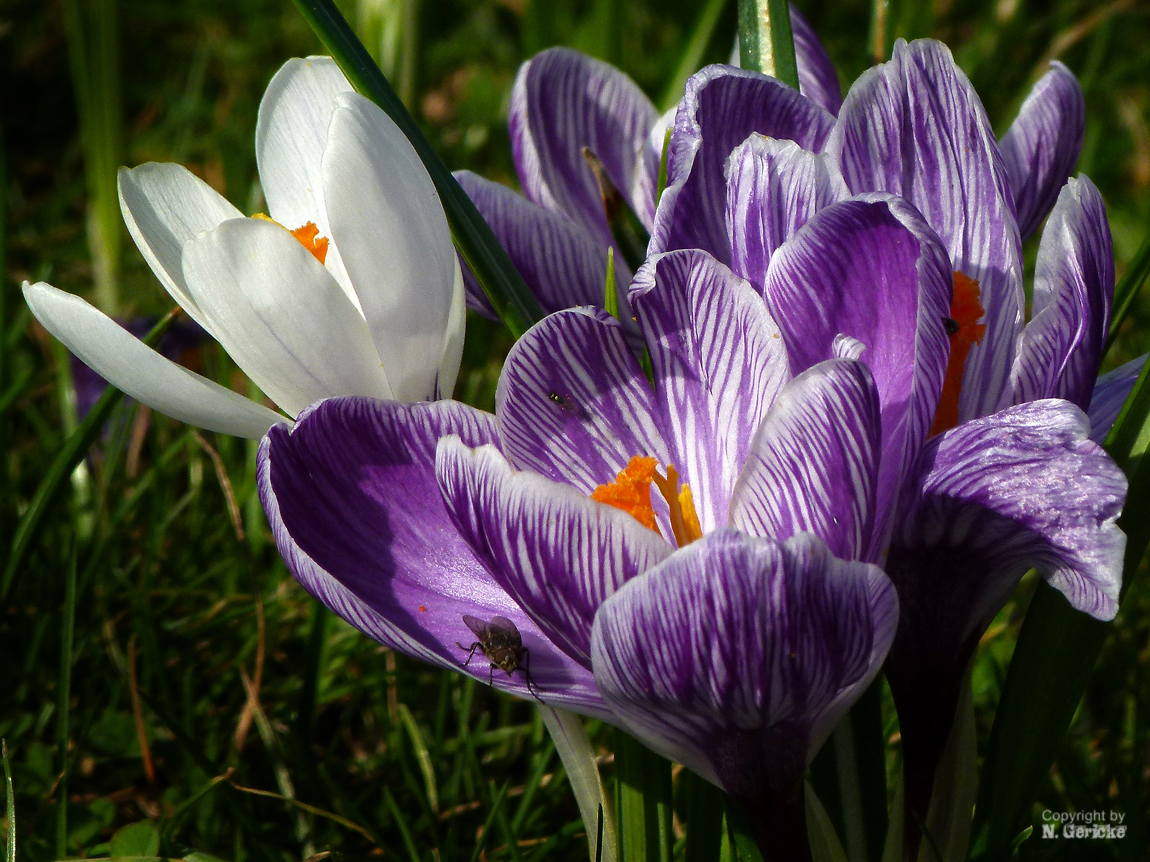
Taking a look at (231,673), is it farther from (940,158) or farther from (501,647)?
(940,158)

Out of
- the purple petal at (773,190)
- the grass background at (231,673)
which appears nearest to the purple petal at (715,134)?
the purple petal at (773,190)

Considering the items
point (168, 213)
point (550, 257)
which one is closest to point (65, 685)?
point (168, 213)

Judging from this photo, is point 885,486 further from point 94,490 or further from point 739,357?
point 94,490

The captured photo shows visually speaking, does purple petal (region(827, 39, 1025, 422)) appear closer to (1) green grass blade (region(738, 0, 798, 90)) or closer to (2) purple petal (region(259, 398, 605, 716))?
(1) green grass blade (region(738, 0, 798, 90))

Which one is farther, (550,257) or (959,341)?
(550,257)

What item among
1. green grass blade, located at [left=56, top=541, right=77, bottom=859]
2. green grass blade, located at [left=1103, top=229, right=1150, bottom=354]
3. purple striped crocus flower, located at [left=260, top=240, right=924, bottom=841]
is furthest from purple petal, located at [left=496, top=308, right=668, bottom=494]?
green grass blade, located at [left=56, top=541, right=77, bottom=859]

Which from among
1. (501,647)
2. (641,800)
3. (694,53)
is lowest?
(641,800)
